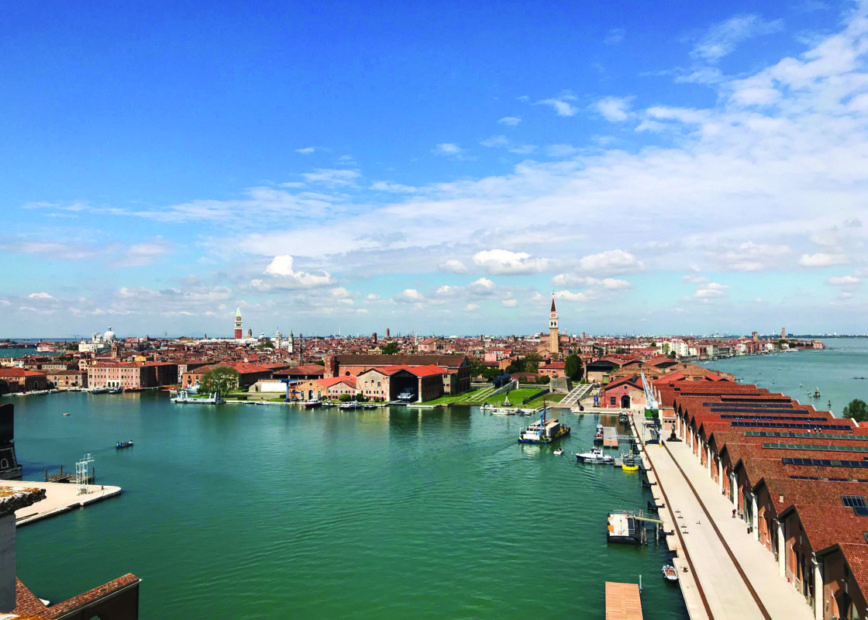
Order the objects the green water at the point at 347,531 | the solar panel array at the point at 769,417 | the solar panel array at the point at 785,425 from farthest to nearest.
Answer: the solar panel array at the point at 769,417 → the solar panel array at the point at 785,425 → the green water at the point at 347,531

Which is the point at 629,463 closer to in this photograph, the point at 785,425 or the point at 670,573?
the point at 785,425

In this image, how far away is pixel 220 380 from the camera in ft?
204

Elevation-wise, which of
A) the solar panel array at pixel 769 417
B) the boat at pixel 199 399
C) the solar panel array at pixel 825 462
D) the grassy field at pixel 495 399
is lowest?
the grassy field at pixel 495 399

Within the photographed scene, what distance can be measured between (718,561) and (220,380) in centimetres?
5432

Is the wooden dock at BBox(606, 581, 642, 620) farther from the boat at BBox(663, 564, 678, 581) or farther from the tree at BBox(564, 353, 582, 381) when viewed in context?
the tree at BBox(564, 353, 582, 381)

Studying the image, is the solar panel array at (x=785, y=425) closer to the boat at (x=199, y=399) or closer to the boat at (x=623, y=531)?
the boat at (x=623, y=531)

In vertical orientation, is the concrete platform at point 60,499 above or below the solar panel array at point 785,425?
below

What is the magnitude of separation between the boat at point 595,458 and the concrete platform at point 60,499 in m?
20.5

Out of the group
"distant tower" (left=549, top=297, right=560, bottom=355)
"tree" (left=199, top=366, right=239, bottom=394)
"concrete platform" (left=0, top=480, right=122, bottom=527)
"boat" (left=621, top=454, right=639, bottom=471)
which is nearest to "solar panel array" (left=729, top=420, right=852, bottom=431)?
"boat" (left=621, top=454, right=639, bottom=471)

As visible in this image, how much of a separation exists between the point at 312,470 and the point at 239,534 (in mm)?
8710

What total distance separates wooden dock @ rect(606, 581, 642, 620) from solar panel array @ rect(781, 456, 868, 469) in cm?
670

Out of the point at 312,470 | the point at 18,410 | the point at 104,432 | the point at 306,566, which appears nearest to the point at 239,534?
the point at 306,566

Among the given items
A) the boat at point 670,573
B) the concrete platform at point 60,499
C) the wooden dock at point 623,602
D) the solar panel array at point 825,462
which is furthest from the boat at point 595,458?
the concrete platform at point 60,499

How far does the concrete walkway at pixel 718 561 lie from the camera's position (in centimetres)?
1307
